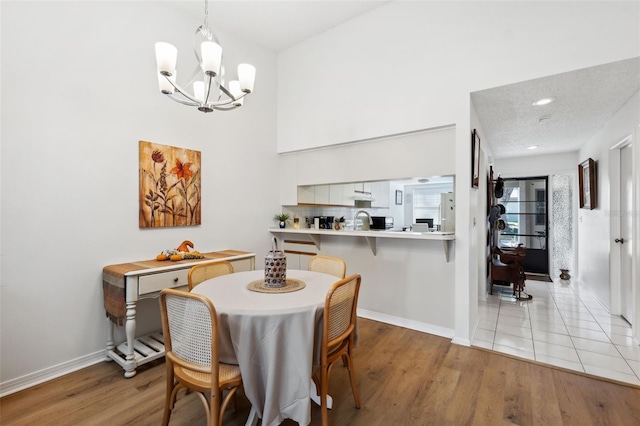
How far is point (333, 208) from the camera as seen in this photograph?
509 cm

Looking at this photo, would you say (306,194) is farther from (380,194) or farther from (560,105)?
(560,105)

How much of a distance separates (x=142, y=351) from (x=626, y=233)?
4.83 meters

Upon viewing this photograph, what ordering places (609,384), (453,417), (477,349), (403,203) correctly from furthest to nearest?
(403,203), (477,349), (609,384), (453,417)

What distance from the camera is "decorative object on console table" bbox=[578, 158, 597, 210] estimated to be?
166 inches

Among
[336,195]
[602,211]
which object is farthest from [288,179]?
[602,211]

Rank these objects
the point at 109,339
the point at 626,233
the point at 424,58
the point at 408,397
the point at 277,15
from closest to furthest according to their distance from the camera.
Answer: the point at 408,397 < the point at 109,339 < the point at 424,58 < the point at 626,233 < the point at 277,15

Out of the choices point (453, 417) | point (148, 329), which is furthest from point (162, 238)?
point (453, 417)

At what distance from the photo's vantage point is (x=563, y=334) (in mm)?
3000

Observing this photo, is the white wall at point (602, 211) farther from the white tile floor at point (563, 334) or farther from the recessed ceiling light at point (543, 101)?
the recessed ceiling light at point (543, 101)

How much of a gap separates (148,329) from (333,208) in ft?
10.3

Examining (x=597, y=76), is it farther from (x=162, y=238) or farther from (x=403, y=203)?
(x=403, y=203)

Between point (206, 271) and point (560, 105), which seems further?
point (560, 105)

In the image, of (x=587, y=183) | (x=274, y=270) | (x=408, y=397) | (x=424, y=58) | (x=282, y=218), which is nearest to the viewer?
(x=274, y=270)

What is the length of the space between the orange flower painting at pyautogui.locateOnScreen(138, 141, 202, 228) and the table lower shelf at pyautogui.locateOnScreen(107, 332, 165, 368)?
1.02 metres
